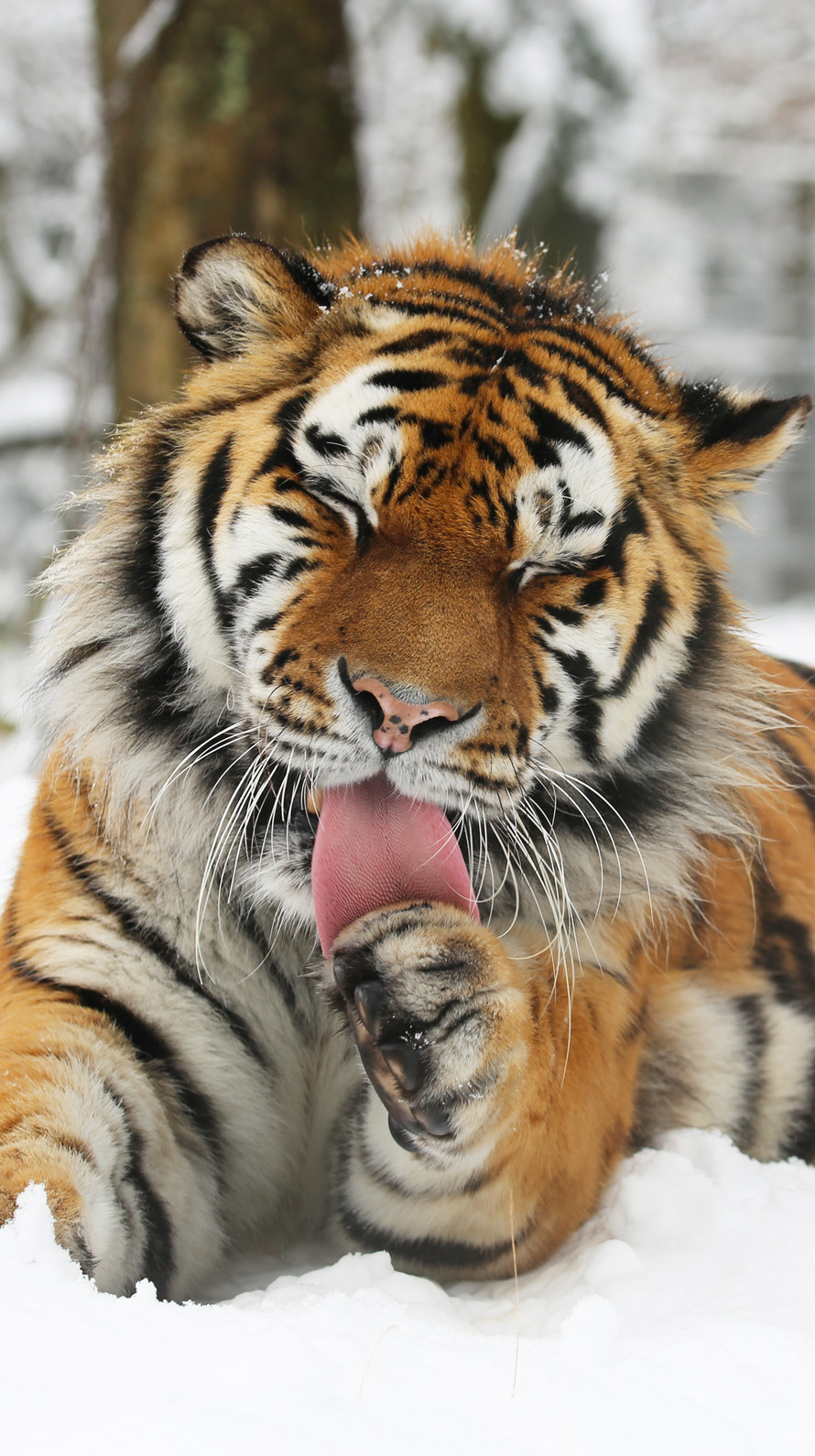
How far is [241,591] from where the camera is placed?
1.67m

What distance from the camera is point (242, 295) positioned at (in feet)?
6.03

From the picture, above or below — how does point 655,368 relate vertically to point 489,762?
above

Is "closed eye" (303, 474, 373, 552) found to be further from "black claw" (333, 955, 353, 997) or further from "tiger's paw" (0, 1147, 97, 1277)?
"tiger's paw" (0, 1147, 97, 1277)

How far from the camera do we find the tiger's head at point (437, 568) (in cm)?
→ 150

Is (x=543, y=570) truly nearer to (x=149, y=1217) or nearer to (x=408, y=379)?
(x=408, y=379)

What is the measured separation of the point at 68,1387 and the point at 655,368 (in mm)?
1613

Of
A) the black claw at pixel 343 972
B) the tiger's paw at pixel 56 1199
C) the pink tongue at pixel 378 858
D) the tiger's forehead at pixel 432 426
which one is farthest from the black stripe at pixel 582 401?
the tiger's paw at pixel 56 1199

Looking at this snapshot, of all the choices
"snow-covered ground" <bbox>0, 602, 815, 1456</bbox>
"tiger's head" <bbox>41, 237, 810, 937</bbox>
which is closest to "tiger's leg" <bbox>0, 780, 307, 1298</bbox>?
"snow-covered ground" <bbox>0, 602, 815, 1456</bbox>

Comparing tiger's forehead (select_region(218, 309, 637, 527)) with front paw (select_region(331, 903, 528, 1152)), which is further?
tiger's forehead (select_region(218, 309, 637, 527))

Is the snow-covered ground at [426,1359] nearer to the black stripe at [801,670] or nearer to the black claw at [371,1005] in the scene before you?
the black claw at [371,1005]

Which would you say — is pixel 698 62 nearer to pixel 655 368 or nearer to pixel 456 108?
pixel 456 108

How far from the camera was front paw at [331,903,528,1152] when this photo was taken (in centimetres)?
132

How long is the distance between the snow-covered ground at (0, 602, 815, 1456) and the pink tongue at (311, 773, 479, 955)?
42 centimetres

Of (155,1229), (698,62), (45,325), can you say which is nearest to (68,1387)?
(155,1229)
